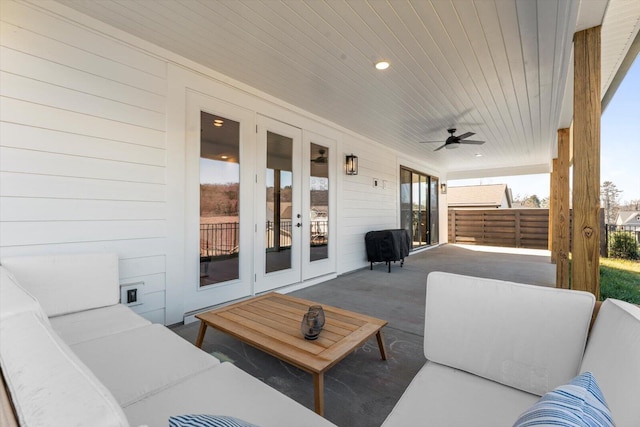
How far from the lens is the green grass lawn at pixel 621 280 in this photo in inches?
143

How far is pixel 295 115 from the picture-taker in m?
4.18

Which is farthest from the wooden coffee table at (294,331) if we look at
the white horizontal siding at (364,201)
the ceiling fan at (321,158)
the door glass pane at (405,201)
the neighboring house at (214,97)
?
the door glass pane at (405,201)

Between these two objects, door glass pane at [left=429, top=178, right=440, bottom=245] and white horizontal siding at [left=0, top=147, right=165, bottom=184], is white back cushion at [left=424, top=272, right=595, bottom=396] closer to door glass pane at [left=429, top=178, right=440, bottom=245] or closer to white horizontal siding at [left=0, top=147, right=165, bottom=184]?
white horizontal siding at [left=0, top=147, right=165, bottom=184]

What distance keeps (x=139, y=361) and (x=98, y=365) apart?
16 cm

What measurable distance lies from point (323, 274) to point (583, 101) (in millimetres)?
3668

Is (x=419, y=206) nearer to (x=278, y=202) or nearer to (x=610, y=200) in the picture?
(x=610, y=200)

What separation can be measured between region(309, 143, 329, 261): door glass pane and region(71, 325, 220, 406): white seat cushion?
9.96 feet

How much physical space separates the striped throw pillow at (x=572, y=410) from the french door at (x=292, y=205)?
3260 millimetres

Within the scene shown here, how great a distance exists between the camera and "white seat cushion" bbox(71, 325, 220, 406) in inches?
45.9

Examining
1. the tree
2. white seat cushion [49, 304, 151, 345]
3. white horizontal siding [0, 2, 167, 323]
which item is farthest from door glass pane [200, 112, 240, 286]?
the tree

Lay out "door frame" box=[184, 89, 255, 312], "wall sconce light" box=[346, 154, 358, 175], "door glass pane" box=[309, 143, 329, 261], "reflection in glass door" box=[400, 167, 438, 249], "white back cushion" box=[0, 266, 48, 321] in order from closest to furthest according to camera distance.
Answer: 1. "white back cushion" box=[0, 266, 48, 321]
2. "door frame" box=[184, 89, 255, 312]
3. "door glass pane" box=[309, 143, 329, 261]
4. "wall sconce light" box=[346, 154, 358, 175]
5. "reflection in glass door" box=[400, 167, 438, 249]

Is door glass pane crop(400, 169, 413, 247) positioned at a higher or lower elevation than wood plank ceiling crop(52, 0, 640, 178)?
lower

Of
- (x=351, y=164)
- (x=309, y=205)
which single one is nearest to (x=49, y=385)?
(x=309, y=205)

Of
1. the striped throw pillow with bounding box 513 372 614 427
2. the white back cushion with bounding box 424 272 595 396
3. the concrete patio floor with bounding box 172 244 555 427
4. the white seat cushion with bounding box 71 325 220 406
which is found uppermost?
the striped throw pillow with bounding box 513 372 614 427
